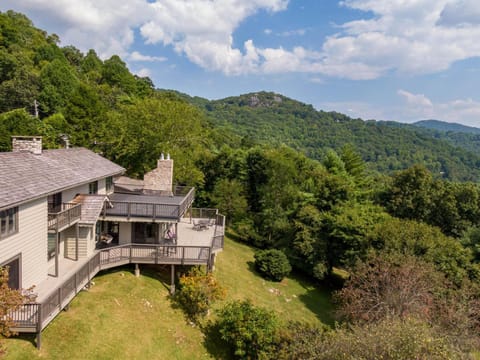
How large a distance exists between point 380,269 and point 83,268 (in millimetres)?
18321

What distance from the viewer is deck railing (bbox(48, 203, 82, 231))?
14.8m

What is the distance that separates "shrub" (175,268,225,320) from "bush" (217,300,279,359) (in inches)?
50.0

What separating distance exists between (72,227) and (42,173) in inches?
138

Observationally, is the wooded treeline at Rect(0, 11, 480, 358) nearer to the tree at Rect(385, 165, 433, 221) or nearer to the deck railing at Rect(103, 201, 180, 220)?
the tree at Rect(385, 165, 433, 221)

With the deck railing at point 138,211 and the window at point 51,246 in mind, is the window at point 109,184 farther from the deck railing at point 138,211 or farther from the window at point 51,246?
the window at point 51,246

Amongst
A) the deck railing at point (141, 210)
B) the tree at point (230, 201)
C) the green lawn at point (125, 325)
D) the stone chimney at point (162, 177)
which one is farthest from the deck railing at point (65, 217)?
the tree at point (230, 201)

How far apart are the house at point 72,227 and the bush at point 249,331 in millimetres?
3910

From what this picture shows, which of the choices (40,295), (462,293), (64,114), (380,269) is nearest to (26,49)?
(64,114)

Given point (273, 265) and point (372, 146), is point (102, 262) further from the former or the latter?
point (372, 146)

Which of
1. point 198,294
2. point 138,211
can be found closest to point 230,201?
point 138,211

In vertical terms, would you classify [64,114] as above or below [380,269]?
above

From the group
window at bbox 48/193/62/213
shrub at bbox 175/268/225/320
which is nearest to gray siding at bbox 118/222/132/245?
window at bbox 48/193/62/213

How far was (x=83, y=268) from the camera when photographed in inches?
608

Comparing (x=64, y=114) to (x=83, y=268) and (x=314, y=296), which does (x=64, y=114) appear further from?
(x=314, y=296)
